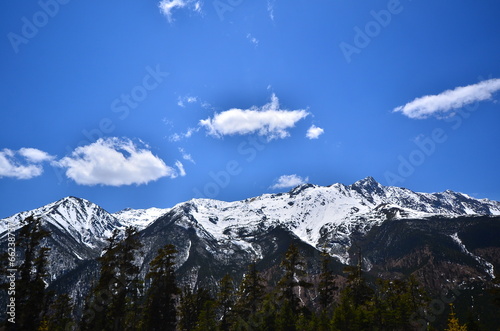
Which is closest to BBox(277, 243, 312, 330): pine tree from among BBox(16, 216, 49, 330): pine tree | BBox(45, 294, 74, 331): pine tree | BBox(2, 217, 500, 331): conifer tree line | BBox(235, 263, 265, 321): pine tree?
BBox(2, 217, 500, 331): conifer tree line

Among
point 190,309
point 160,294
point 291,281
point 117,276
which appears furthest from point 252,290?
point 190,309

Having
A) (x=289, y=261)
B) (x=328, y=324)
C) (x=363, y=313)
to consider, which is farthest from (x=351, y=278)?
(x=328, y=324)

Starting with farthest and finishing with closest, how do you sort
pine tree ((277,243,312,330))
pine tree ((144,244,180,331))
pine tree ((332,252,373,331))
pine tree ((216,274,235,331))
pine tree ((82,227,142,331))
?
1. pine tree ((216,274,235,331))
2. pine tree ((332,252,373,331))
3. pine tree ((144,244,180,331))
4. pine tree ((277,243,312,330))
5. pine tree ((82,227,142,331))

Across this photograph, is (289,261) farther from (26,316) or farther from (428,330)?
(26,316)

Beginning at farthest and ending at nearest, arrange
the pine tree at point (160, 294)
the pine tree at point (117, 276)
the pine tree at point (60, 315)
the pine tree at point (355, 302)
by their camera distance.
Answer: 1. the pine tree at point (60, 315)
2. the pine tree at point (355, 302)
3. the pine tree at point (160, 294)
4. the pine tree at point (117, 276)

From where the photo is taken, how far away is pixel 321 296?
3831 cm

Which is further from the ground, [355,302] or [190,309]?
[190,309]

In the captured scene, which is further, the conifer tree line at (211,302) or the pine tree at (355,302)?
the pine tree at (355,302)

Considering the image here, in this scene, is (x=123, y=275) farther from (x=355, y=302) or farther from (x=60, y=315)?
(x=60, y=315)

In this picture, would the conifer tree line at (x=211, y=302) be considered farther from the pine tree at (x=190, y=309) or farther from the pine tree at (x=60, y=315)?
the pine tree at (x=190, y=309)

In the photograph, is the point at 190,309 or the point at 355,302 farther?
the point at 190,309

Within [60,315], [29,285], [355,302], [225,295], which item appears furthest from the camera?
[60,315]

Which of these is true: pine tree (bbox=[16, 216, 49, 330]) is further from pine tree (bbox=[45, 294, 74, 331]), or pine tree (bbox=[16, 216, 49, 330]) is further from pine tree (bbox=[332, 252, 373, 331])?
pine tree (bbox=[332, 252, 373, 331])

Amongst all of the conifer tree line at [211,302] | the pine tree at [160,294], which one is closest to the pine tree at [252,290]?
the conifer tree line at [211,302]
